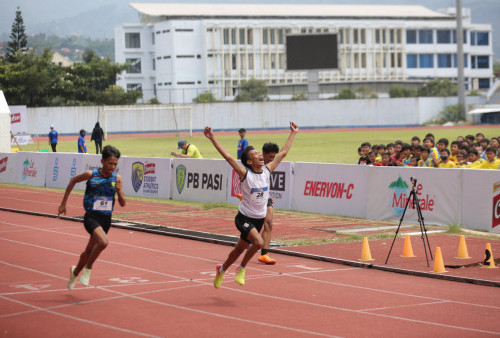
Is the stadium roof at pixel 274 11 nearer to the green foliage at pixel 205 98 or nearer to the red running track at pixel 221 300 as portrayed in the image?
the green foliage at pixel 205 98

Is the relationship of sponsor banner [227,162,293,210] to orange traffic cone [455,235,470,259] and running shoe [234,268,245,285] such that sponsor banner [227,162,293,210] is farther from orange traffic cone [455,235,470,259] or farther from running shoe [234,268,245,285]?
running shoe [234,268,245,285]

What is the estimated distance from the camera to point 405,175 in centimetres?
1984

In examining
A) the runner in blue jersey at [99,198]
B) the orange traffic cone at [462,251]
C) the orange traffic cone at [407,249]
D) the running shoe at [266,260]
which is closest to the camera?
the runner in blue jersey at [99,198]

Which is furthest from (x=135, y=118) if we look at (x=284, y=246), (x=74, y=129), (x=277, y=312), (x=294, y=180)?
(x=277, y=312)

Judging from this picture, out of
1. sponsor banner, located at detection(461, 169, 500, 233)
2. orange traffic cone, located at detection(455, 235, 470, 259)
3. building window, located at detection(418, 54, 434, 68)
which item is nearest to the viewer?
orange traffic cone, located at detection(455, 235, 470, 259)

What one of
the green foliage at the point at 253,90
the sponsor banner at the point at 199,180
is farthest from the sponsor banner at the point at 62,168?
the green foliage at the point at 253,90

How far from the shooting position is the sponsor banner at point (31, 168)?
34.2 m

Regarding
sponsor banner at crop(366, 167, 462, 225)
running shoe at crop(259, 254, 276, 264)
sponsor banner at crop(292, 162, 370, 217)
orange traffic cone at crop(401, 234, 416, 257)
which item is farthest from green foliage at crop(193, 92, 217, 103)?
running shoe at crop(259, 254, 276, 264)

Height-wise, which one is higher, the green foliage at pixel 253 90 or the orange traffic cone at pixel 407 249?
the green foliage at pixel 253 90

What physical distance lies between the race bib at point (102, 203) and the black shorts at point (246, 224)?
68.3 inches

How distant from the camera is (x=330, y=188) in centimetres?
2212

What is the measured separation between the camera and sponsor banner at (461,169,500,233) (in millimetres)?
17906

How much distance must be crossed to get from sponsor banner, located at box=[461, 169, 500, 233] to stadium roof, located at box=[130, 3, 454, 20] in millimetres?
101891

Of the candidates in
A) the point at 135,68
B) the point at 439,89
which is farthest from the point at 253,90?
the point at 135,68
